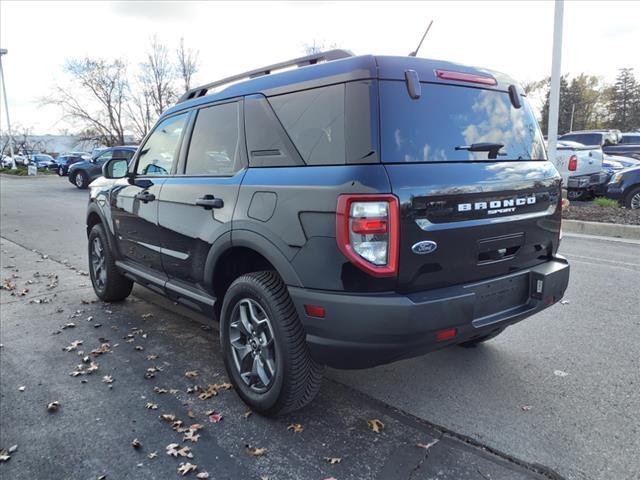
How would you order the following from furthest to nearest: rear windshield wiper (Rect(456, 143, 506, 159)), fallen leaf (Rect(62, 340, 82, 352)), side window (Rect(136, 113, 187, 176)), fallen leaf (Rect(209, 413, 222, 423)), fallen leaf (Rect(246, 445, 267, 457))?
fallen leaf (Rect(62, 340, 82, 352)), side window (Rect(136, 113, 187, 176)), fallen leaf (Rect(209, 413, 222, 423)), rear windshield wiper (Rect(456, 143, 506, 159)), fallen leaf (Rect(246, 445, 267, 457))

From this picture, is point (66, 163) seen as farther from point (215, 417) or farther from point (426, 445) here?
point (426, 445)

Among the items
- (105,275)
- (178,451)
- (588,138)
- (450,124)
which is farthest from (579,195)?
(178,451)

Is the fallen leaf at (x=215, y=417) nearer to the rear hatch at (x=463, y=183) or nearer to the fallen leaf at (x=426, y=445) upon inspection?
the fallen leaf at (x=426, y=445)

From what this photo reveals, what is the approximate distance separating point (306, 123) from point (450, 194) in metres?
0.88

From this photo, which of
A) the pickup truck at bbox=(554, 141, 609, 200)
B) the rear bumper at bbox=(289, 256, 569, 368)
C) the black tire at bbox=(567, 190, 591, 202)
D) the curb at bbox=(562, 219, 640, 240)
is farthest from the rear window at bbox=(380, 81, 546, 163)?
the black tire at bbox=(567, 190, 591, 202)

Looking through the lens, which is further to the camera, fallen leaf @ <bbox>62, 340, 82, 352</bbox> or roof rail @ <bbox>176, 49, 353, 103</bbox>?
fallen leaf @ <bbox>62, 340, 82, 352</bbox>

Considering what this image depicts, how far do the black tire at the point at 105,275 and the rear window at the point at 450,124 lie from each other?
363cm

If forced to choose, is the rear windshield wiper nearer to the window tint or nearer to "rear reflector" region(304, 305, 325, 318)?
the window tint

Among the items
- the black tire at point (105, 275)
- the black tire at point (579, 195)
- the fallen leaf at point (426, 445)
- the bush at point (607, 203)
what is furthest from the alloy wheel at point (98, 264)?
the black tire at point (579, 195)

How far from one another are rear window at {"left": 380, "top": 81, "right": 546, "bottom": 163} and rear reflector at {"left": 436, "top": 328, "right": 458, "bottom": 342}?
0.88 meters

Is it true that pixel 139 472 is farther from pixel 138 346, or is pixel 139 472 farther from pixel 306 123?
pixel 306 123

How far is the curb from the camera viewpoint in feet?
29.3

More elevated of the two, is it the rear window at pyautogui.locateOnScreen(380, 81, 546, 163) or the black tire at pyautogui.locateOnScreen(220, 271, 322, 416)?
the rear window at pyautogui.locateOnScreen(380, 81, 546, 163)

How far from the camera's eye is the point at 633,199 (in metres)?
11.2
